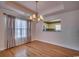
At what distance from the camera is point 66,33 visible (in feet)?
8.03

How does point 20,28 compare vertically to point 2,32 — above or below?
above

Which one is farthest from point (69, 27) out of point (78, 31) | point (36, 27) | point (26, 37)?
point (26, 37)

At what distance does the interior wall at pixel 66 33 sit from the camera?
6.46 feet

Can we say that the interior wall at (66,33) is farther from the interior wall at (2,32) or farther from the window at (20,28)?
the interior wall at (2,32)

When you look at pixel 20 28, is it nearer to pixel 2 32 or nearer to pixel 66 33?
pixel 2 32

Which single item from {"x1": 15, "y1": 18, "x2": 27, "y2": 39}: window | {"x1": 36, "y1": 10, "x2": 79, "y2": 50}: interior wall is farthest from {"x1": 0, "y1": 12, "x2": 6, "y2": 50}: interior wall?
{"x1": 36, "y1": 10, "x2": 79, "y2": 50}: interior wall

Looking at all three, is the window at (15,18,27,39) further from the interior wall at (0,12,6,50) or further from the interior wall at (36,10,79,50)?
the interior wall at (0,12,6,50)

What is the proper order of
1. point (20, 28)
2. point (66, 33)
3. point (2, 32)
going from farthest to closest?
1. point (66, 33)
2. point (2, 32)
3. point (20, 28)

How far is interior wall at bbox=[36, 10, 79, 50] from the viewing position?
1968 mm

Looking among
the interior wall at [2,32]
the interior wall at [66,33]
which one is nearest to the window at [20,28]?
the interior wall at [66,33]

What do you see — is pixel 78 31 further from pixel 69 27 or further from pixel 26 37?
pixel 26 37

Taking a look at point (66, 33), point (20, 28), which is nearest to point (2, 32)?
point (20, 28)

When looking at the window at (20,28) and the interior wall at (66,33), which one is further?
the interior wall at (66,33)

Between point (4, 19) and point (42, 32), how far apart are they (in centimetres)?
109
